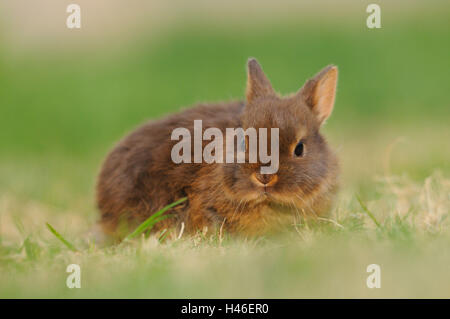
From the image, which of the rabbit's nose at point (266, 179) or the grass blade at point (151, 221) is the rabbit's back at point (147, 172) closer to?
the grass blade at point (151, 221)

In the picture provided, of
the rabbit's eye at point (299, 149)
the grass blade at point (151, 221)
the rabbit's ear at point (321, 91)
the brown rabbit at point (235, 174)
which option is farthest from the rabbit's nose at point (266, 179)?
the rabbit's ear at point (321, 91)

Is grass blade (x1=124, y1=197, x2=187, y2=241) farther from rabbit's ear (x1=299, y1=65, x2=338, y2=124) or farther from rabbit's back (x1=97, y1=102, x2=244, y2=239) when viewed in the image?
rabbit's ear (x1=299, y1=65, x2=338, y2=124)

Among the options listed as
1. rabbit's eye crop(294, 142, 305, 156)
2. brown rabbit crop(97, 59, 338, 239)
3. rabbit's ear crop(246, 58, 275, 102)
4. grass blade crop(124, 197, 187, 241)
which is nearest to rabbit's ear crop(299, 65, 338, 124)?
brown rabbit crop(97, 59, 338, 239)

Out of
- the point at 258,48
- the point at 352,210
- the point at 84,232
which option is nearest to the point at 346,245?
the point at 352,210

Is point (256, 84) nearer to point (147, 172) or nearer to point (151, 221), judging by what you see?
point (147, 172)

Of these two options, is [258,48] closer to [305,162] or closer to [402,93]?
[402,93]

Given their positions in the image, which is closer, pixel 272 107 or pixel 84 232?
pixel 272 107

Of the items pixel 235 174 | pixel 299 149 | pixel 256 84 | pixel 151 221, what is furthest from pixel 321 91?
pixel 151 221
